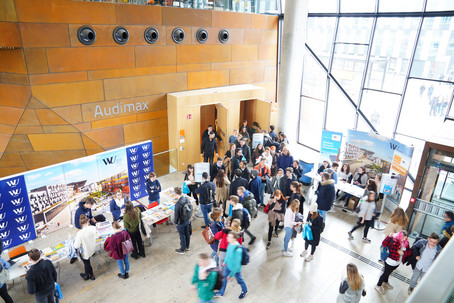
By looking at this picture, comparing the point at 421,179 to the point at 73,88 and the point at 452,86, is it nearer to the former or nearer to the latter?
the point at 452,86

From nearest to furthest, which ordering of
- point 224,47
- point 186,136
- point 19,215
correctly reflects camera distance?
point 19,215 → point 186,136 → point 224,47

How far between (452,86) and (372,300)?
6278mm

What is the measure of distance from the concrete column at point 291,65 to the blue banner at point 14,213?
915 centimetres

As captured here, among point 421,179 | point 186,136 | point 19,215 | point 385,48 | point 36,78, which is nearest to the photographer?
point 19,215

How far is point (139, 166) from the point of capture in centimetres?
859

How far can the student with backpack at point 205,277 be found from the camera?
14.5 ft

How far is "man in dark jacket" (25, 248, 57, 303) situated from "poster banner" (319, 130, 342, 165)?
7.99 m

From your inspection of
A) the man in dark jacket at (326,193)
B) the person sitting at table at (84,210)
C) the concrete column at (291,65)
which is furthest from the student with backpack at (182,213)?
the concrete column at (291,65)

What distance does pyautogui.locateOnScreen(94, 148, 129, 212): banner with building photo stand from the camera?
25.7 ft

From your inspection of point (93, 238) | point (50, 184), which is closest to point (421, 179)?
point (93, 238)

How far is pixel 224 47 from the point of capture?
11344 mm

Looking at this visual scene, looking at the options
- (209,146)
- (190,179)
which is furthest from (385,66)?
(190,179)

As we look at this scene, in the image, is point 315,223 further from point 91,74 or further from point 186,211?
point 91,74

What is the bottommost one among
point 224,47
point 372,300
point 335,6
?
point 372,300
